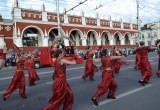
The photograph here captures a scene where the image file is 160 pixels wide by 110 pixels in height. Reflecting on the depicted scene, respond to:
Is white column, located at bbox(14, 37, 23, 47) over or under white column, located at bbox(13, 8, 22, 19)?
under

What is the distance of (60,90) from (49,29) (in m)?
30.9

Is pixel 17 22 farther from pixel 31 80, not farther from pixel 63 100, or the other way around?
pixel 63 100

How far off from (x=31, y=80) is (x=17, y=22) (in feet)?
74.4

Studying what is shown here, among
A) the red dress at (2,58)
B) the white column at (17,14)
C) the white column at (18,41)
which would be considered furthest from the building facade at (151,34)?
the red dress at (2,58)

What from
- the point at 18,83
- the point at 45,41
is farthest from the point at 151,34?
the point at 18,83

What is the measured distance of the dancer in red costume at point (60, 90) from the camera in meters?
5.53

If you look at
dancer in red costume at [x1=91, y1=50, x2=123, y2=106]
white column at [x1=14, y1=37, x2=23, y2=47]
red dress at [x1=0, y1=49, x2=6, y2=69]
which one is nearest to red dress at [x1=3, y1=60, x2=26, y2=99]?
red dress at [x1=0, y1=49, x2=6, y2=69]

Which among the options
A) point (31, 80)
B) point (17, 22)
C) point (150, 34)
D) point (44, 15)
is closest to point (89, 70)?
point (31, 80)

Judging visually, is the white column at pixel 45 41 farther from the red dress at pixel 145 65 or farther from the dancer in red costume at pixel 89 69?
the red dress at pixel 145 65

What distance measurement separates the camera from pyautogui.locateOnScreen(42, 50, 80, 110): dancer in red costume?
5.53 meters

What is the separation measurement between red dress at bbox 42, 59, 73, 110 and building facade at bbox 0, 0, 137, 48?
26.6 metres

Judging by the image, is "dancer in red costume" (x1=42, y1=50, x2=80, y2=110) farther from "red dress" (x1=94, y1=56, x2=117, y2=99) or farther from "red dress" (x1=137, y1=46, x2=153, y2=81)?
"red dress" (x1=137, y1=46, x2=153, y2=81)

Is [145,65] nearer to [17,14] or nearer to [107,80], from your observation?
[107,80]

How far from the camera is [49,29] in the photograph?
118ft
